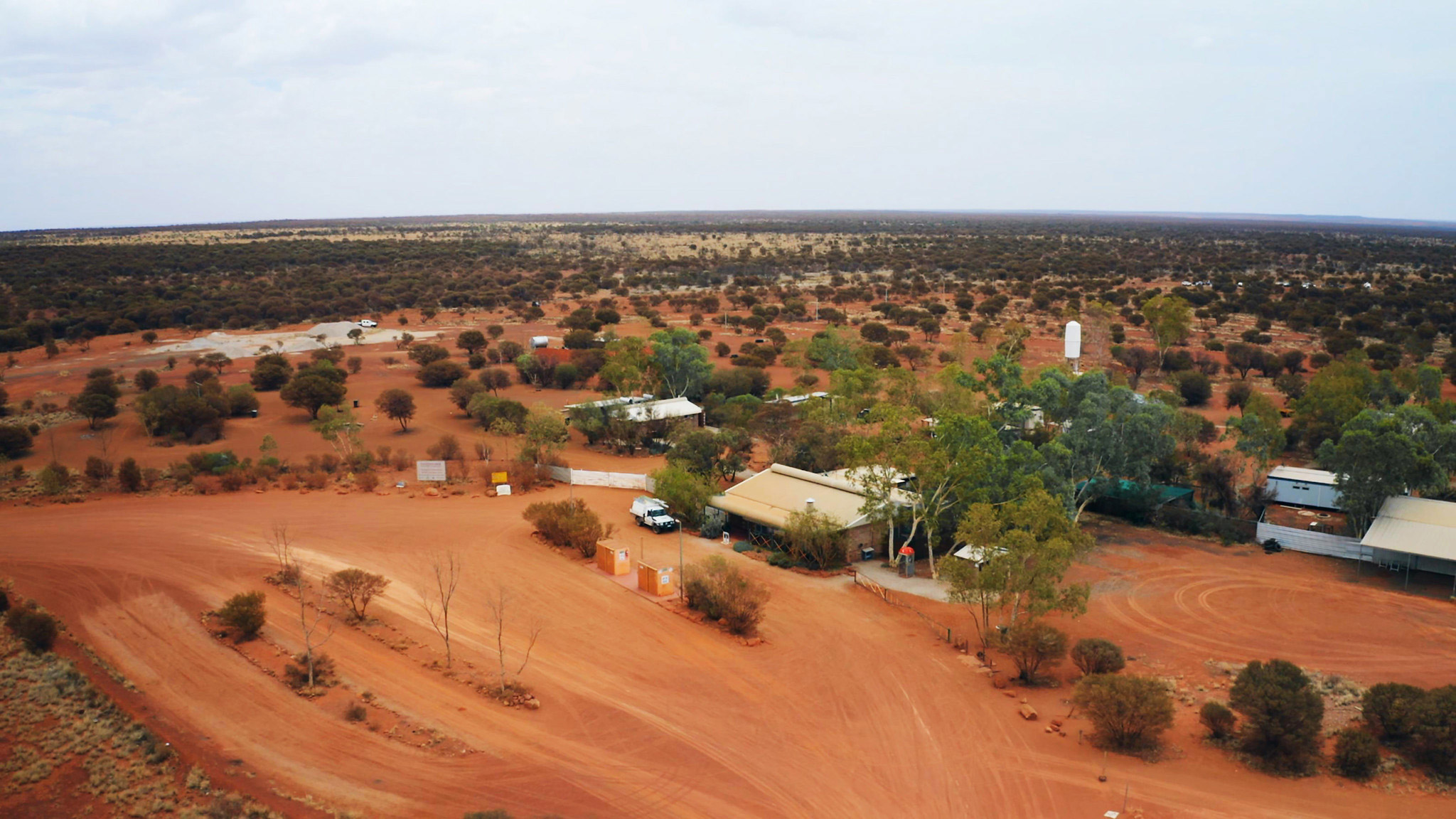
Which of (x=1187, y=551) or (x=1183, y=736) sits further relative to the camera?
(x=1187, y=551)

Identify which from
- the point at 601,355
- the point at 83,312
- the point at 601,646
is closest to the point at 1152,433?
the point at 601,646

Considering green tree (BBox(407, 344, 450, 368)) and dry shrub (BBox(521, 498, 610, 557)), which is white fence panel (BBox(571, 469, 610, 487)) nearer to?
dry shrub (BBox(521, 498, 610, 557))

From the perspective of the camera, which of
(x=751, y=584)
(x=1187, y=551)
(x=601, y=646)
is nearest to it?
(x=601, y=646)

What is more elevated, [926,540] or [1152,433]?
[1152,433]

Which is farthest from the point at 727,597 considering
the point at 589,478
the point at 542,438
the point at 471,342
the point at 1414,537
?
the point at 471,342

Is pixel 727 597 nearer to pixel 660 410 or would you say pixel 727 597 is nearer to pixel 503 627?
pixel 503 627

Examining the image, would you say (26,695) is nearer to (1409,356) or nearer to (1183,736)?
(1183,736)
